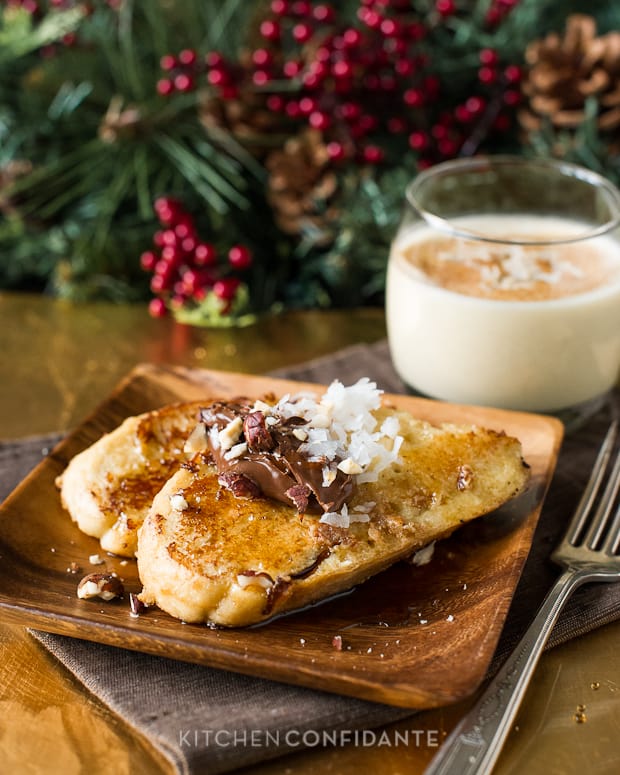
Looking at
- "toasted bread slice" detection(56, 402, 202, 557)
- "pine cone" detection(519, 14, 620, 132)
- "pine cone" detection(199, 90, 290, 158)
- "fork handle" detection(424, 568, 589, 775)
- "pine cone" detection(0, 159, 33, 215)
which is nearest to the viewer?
"fork handle" detection(424, 568, 589, 775)

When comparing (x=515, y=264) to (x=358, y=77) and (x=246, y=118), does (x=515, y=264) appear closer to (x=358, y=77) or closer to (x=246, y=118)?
(x=358, y=77)

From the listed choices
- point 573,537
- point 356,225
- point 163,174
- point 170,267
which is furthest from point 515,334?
point 163,174

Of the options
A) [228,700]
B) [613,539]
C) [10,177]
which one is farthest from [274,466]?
[10,177]

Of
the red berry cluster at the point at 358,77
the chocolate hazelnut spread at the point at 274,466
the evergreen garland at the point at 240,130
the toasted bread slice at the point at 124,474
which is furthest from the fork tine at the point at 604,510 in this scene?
the red berry cluster at the point at 358,77

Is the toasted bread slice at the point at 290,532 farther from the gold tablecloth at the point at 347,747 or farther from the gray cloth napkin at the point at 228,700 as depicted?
the gold tablecloth at the point at 347,747

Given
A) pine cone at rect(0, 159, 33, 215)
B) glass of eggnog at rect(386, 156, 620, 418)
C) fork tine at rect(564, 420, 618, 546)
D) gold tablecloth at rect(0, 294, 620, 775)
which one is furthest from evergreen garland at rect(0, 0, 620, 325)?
gold tablecloth at rect(0, 294, 620, 775)

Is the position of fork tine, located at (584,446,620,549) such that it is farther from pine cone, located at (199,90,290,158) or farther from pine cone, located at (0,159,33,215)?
pine cone, located at (0,159,33,215)

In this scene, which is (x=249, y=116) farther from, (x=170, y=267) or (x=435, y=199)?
(x=435, y=199)
